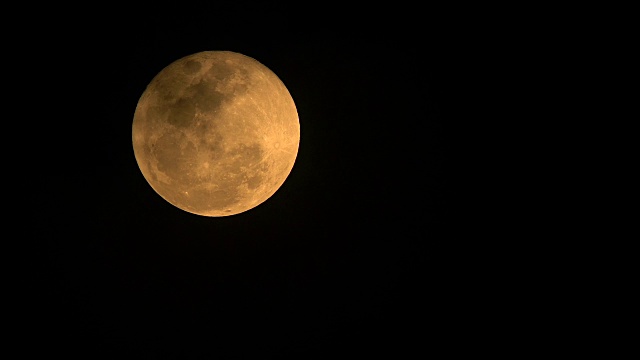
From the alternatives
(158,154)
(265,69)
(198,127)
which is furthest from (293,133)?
(158,154)

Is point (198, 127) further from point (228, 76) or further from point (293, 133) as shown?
point (293, 133)

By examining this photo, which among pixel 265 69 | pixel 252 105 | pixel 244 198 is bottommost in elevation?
pixel 244 198

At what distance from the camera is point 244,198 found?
298 cm

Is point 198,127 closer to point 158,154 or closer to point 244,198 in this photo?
point 158,154

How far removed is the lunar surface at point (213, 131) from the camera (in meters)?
2.65

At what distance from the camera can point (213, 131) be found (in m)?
2.64

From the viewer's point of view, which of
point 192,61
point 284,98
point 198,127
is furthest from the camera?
point 284,98

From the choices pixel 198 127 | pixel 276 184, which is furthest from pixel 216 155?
pixel 276 184

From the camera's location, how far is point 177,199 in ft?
9.73

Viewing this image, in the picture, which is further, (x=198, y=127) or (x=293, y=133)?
(x=293, y=133)

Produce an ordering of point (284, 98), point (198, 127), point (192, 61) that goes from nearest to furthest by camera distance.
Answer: point (198, 127)
point (192, 61)
point (284, 98)

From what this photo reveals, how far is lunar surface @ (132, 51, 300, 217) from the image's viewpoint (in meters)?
2.65

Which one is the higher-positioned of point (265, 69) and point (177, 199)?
point (265, 69)

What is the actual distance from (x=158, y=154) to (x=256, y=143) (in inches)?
22.6
